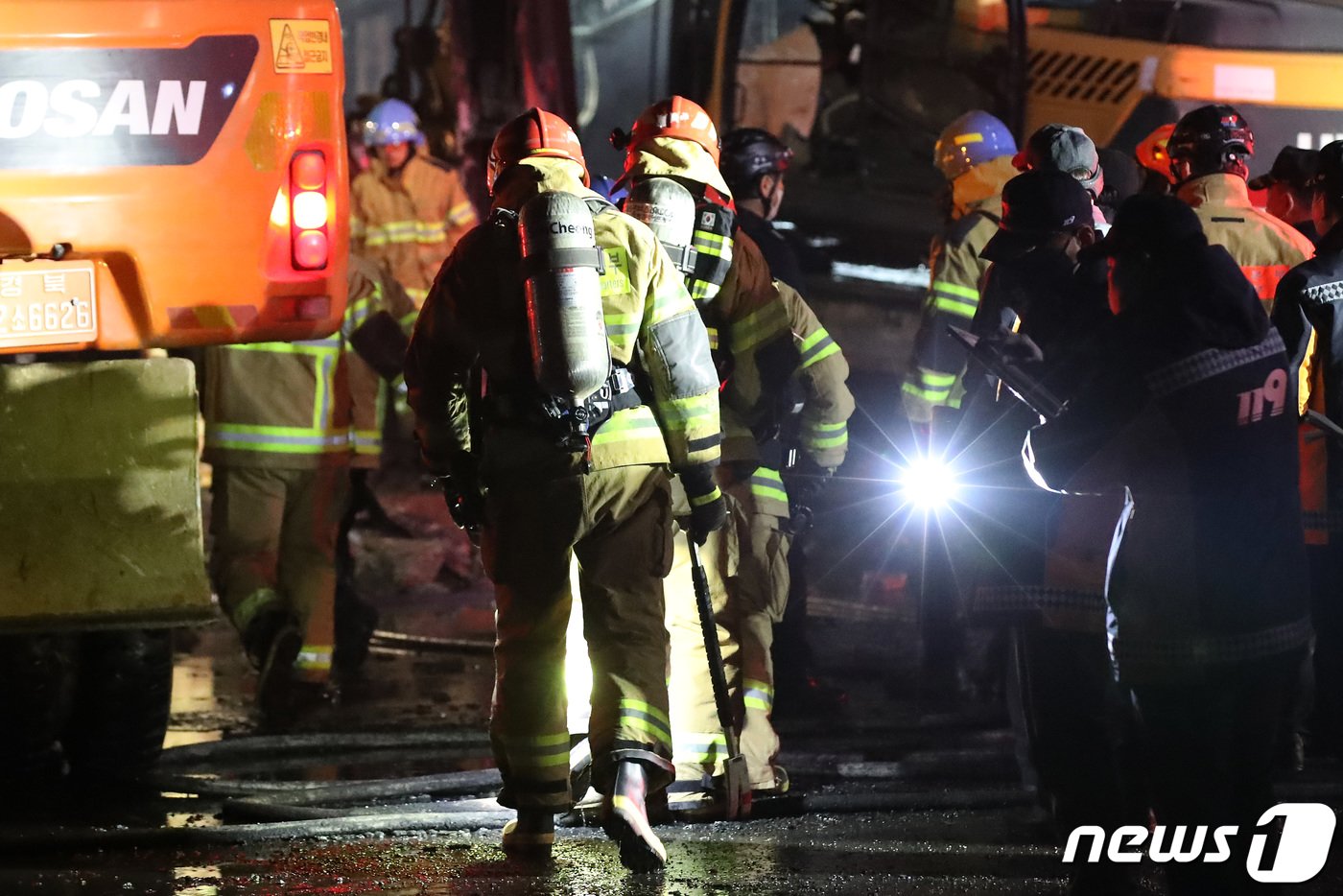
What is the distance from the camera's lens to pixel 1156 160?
8164 millimetres

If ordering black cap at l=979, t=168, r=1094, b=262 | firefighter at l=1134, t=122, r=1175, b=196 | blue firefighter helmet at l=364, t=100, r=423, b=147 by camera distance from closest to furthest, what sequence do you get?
black cap at l=979, t=168, r=1094, b=262 → firefighter at l=1134, t=122, r=1175, b=196 → blue firefighter helmet at l=364, t=100, r=423, b=147

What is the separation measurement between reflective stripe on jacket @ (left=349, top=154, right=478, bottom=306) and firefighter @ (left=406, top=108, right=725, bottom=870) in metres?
5.60

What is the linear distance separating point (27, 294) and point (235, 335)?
0.61 m

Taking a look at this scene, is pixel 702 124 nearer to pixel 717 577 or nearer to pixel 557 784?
pixel 717 577

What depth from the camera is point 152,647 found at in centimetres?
592

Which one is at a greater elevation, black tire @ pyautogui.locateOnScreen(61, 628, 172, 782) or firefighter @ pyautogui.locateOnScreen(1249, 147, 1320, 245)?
firefighter @ pyautogui.locateOnScreen(1249, 147, 1320, 245)

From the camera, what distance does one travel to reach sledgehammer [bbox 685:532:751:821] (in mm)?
5262

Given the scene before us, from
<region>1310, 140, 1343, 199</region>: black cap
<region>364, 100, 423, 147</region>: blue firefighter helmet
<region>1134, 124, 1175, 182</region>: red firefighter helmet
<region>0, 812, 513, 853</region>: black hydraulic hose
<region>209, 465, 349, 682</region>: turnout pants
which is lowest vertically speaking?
<region>0, 812, 513, 853</region>: black hydraulic hose

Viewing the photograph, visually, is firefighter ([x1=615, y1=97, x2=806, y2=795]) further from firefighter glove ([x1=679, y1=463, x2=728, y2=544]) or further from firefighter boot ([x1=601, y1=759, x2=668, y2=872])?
firefighter boot ([x1=601, y1=759, x2=668, y2=872])

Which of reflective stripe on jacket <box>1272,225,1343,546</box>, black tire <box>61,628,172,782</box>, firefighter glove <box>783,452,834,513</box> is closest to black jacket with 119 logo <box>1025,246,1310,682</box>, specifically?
reflective stripe on jacket <box>1272,225,1343,546</box>

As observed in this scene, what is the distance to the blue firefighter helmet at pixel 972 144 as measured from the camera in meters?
7.32

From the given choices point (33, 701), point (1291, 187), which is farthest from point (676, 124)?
point (1291, 187)

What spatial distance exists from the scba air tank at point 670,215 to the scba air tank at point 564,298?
688 millimetres

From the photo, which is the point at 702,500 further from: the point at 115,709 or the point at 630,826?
the point at 115,709
